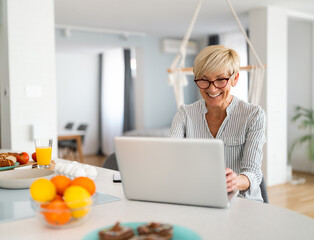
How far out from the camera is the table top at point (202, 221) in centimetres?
96

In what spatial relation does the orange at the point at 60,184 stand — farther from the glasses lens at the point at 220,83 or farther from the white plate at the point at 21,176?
the glasses lens at the point at 220,83

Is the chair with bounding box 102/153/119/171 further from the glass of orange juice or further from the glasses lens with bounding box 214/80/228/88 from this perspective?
the glasses lens with bounding box 214/80/228/88

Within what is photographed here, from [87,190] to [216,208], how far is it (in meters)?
0.40

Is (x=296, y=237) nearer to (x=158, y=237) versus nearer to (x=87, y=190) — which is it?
(x=158, y=237)

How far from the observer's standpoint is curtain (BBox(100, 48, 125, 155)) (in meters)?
8.38

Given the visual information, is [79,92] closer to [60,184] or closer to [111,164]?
[111,164]

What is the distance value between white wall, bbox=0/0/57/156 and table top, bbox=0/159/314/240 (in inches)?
106

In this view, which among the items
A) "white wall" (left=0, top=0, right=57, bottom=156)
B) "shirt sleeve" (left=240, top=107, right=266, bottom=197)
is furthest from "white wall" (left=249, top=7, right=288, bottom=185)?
"shirt sleeve" (left=240, top=107, right=266, bottom=197)

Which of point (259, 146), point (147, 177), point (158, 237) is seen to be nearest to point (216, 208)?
point (147, 177)

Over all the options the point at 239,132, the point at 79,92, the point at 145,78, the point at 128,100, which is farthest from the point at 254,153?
the point at 79,92

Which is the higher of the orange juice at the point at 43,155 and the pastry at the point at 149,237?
the orange juice at the point at 43,155

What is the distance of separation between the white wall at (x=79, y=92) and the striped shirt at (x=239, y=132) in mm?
6931

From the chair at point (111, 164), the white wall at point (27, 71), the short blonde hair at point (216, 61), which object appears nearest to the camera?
the short blonde hair at point (216, 61)

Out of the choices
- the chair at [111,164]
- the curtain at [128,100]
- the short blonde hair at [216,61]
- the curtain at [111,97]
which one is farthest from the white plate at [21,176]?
the curtain at [111,97]
